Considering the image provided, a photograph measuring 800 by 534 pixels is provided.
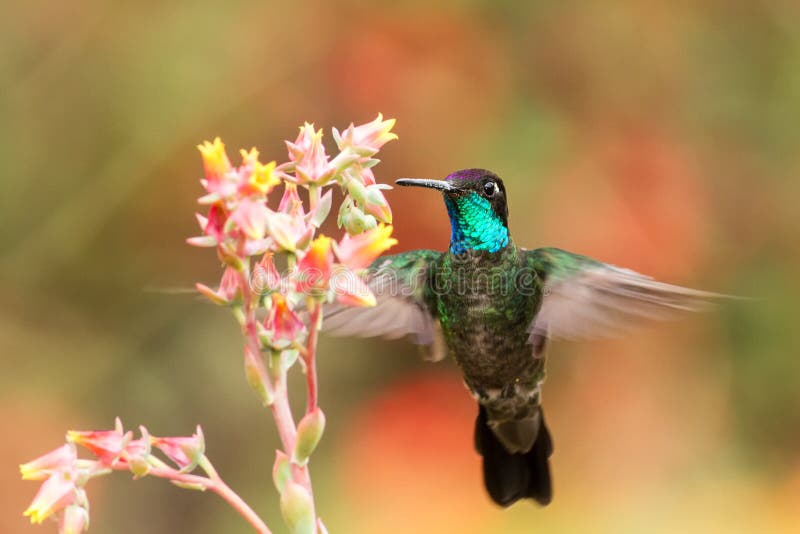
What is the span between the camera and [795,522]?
360 cm

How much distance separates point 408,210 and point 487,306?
4.99ft

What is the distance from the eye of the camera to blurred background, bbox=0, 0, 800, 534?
12.5ft

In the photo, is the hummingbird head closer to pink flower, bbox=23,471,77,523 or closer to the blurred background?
pink flower, bbox=23,471,77,523

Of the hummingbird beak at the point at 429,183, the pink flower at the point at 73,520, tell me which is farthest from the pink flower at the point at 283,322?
the hummingbird beak at the point at 429,183

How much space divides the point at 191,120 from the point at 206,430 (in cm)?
122

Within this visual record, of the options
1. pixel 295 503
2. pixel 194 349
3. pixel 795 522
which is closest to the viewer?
pixel 295 503

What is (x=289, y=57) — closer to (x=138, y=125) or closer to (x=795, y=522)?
(x=138, y=125)

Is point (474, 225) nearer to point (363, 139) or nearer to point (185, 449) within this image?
point (363, 139)

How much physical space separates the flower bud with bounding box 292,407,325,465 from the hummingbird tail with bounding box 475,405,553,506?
1365 mm

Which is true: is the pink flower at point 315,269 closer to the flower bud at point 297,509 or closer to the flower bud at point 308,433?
the flower bud at point 308,433

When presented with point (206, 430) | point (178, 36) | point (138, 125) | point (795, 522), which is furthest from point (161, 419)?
point (795, 522)

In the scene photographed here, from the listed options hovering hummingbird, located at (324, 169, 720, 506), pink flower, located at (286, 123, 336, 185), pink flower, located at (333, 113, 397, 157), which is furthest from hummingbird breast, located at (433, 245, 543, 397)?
pink flower, located at (286, 123, 336, 185)

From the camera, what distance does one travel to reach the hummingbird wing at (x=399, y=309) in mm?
2268

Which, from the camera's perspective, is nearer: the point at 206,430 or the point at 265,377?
the point at 265,377
